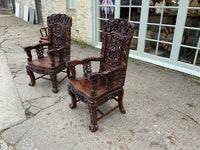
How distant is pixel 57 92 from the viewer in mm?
2793

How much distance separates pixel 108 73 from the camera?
1.78 meters

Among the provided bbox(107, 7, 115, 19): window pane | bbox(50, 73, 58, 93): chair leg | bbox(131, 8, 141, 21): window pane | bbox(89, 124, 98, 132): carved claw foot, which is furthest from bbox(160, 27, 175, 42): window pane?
bbox(89, 124, 98, 132): carved claw foot

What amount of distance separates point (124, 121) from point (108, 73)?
76cm

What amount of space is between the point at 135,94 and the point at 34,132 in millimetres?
1666

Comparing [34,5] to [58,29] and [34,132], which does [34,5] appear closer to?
[58,29]

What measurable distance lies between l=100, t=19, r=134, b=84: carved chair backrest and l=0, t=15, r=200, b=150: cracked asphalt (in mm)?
640

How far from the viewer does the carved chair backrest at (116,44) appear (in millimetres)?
1914

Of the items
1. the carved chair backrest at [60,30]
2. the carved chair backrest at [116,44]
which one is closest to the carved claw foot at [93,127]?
the carved chair backrest at [116,44]

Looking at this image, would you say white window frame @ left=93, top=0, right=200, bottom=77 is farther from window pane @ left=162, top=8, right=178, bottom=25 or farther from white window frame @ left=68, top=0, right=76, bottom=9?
white window frame @ left=68, top=0, right=76, bottom=9

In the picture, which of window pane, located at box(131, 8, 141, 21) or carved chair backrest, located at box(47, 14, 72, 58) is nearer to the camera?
carved chair backrest, located at box(47, 14, 72, 58)

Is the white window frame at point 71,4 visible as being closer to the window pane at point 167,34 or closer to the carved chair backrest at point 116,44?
the window pane at point 167,34

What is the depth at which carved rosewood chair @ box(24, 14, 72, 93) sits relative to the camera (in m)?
2.62

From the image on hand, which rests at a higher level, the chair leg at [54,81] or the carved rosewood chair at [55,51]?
the carved rosewood chair at [55,51]

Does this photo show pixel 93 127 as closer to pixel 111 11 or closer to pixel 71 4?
pixel 111 11
